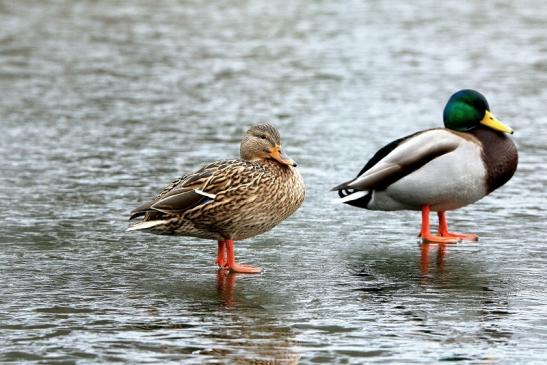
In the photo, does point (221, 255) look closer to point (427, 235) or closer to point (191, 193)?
point (191, 193)

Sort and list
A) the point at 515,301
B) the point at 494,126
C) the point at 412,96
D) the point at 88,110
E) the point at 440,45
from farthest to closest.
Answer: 1. the point at 440,45
2. the point at 412,96
3. the point at 88,110
4. the point at 494,126
5. the point at 515,301

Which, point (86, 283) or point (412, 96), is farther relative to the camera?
point (412, 96)

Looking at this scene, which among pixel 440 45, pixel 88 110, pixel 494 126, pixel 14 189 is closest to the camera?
pixel 494 126

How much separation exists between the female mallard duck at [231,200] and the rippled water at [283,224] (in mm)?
259

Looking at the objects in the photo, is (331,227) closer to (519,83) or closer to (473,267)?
(473,267)

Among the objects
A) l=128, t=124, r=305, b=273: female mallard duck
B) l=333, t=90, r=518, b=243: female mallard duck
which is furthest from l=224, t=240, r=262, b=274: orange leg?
l=333, t=90, r=518, b=243: female mallard duck

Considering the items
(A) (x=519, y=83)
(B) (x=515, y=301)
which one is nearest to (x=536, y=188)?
(B) (x=515, y=301)

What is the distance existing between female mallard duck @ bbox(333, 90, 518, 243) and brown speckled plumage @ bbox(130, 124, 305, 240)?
1.09m

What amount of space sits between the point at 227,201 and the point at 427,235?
5.61ft

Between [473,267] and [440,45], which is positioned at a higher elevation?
[440,45]

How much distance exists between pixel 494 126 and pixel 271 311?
278 centimetres

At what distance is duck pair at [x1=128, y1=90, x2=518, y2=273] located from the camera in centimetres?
696

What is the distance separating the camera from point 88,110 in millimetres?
13312

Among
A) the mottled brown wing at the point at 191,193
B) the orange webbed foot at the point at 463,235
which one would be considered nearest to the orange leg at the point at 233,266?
the mottled brown wing at the point at 191,193
